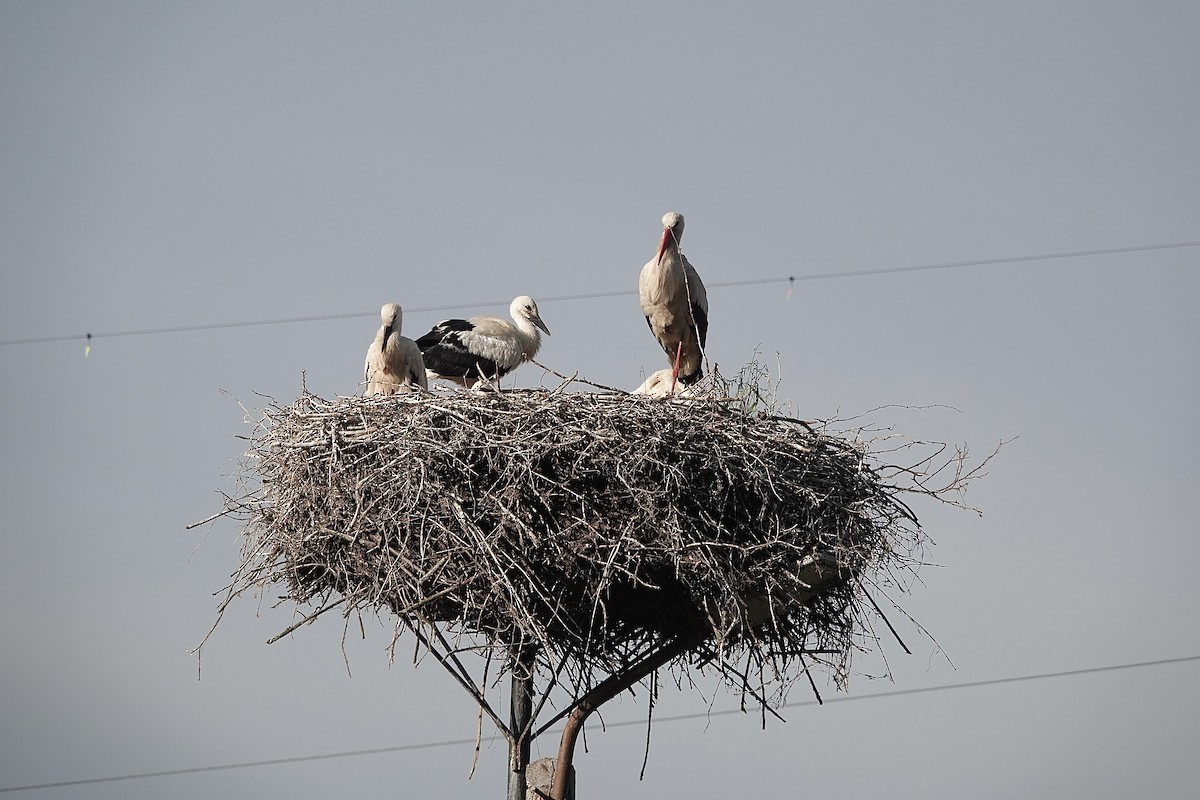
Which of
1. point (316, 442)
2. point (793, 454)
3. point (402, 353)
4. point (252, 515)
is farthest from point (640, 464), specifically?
point (402, 353)

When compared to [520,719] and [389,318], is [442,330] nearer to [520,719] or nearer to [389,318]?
[389,318]

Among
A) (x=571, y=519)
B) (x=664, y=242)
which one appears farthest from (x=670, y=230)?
(x=571, y=519)

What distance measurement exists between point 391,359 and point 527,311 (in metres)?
1.50

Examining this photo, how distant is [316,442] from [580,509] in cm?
112

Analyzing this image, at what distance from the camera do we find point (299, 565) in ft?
20.2

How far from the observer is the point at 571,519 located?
231 inches

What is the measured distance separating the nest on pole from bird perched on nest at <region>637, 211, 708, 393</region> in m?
2.22

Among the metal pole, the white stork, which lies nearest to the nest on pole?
the metal pole

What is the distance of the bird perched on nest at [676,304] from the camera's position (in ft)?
27.7

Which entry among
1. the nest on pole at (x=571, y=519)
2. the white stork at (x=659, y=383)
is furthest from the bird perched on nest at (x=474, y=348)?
the nest on pole at (x=571, y=519)

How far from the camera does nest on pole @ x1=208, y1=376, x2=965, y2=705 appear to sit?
19.0 ft

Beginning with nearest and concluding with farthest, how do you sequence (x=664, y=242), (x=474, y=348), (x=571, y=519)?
(x=571, y=519) → (x=664, y=242) → (x=474, y=348)

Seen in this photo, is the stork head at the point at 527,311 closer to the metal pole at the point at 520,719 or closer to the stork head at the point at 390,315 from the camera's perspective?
the stork head at the point at 390,315

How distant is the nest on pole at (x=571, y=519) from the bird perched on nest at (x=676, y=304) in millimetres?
2218
